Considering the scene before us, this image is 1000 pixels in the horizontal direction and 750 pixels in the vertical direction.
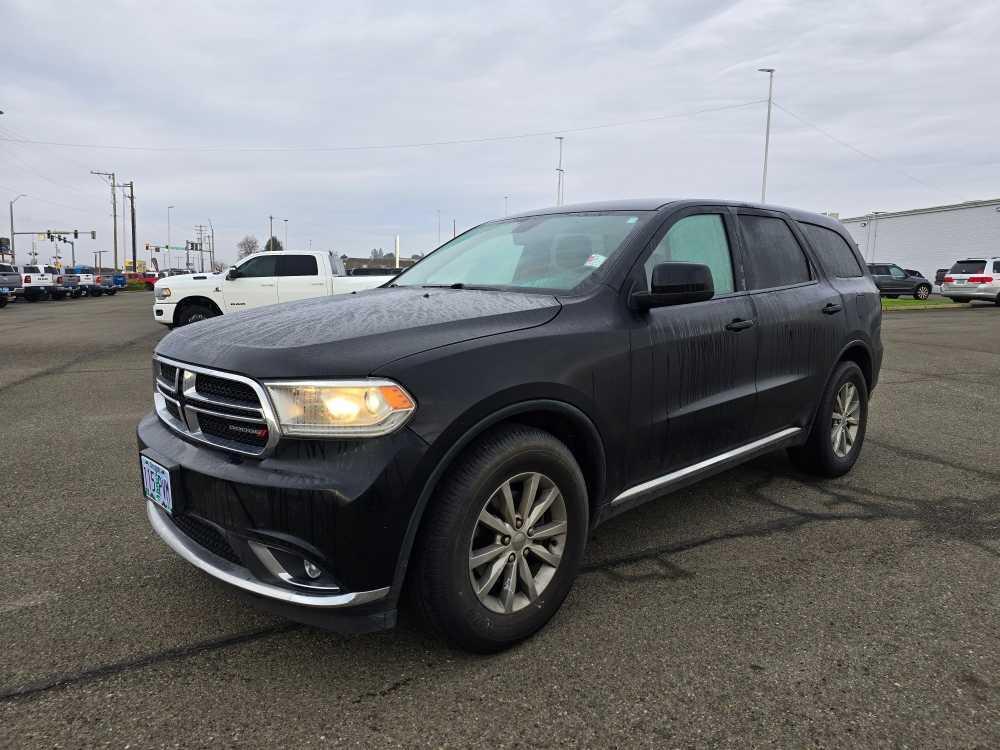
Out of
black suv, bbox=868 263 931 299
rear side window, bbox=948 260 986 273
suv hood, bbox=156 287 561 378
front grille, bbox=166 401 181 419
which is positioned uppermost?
rear side window, bbox=948 260 986 273

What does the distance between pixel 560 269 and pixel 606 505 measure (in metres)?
1.06

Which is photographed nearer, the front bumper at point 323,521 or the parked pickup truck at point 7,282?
the front bumper at point 323,521

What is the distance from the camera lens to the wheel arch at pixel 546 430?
2223mm

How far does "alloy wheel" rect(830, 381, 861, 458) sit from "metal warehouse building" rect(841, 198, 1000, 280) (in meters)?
42.8

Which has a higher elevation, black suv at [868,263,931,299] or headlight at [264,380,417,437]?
black suv at [868,263,931,299]

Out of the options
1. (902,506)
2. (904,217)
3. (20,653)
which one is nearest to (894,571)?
(902,506)

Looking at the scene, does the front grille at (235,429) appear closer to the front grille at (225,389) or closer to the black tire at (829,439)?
the front grille at (225,389)

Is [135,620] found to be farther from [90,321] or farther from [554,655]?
[90,321]

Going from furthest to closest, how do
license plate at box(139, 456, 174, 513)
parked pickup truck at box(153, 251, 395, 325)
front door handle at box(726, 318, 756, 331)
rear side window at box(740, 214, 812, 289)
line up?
parked pickup truck at box(153, 251, 395, 325) < rear side window at box(740, 214, 812, 289) < front door handle at box(726, 318, 756, 331) < license plate at box(139, 456, 174, 513)

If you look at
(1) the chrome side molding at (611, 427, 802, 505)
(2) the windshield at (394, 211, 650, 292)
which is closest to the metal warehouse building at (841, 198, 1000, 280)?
(1) the chrome side molding at (611, 427, 802, 505)

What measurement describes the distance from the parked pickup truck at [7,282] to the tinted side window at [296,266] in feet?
63.2

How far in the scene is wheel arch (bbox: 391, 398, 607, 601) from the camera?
2.22 meters

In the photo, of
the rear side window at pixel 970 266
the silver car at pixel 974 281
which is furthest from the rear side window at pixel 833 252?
the rear side window at pixel 970 266

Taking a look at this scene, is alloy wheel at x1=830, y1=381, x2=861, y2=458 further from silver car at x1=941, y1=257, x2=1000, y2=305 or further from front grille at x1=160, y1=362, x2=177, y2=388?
silver car at x1=941, y1=257, x2=1000, y2=305
